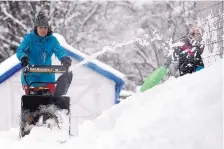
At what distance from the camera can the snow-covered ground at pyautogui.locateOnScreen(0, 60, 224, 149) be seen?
135 inches

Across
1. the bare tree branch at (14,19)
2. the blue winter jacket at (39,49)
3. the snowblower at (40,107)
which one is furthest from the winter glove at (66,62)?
the bare tree branch at (14,19)

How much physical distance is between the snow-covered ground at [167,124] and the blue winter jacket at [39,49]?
1.01 m

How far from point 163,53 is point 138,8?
2.57m

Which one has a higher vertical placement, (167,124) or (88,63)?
(88,63)

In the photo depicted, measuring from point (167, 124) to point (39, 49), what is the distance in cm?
256

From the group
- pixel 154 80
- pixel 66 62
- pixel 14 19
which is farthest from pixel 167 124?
pixel 14 19

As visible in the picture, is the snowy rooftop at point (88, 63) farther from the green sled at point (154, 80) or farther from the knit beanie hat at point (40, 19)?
the knit beanie hat at point (40, 19)

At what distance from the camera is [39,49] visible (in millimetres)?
5672

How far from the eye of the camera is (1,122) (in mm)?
11945

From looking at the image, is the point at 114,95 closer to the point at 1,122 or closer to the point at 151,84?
the point at 1,122

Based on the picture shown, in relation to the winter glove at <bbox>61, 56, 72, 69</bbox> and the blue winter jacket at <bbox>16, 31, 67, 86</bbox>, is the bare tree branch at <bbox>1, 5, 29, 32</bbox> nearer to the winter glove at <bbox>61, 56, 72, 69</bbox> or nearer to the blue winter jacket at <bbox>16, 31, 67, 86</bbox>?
the blue winter jacket at <bbox>16, 31, 67, 86</bbox>

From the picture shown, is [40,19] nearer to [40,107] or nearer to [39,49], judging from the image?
[39,49]

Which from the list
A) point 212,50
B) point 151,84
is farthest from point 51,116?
point 212,50

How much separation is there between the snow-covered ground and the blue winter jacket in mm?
1009
